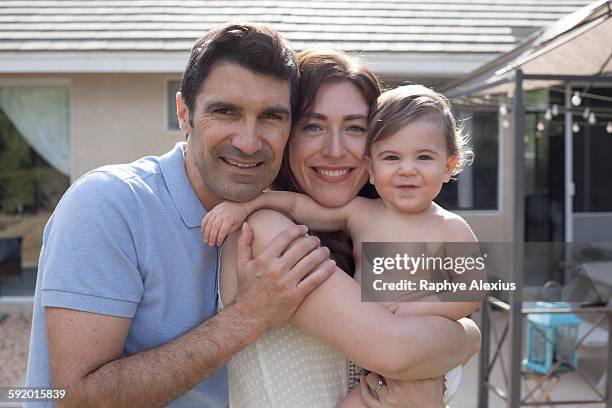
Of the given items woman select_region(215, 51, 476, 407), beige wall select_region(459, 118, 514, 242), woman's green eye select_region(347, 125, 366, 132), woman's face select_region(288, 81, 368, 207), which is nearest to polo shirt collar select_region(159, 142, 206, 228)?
woman select_region(215, 51, 476, 407)

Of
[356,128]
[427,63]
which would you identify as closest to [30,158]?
[427,63]

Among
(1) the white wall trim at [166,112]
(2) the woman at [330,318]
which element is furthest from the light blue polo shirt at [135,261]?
(1) the white wall trim at [166,112]

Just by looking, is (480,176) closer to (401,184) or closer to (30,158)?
(30,158)

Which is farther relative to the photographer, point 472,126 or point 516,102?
point 472,126

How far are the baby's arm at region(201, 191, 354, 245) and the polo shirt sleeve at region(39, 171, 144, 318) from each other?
0.22 meters

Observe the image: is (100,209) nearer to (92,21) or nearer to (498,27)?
(92,21)

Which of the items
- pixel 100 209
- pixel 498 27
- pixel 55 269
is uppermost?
pixel 498 27

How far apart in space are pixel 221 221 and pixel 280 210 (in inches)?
10.9

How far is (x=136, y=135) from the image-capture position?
8.07 meters

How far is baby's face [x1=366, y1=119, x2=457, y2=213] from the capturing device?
211cm

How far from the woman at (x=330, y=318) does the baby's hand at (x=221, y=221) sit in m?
0.05

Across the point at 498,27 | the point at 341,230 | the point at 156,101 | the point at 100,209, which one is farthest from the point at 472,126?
the point at 100,209

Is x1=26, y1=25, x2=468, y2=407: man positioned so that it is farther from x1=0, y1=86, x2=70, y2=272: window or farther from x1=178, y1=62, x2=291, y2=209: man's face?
x1=0, y1=86, x2=70, y2=272: window

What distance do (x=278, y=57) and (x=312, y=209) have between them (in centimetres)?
52
